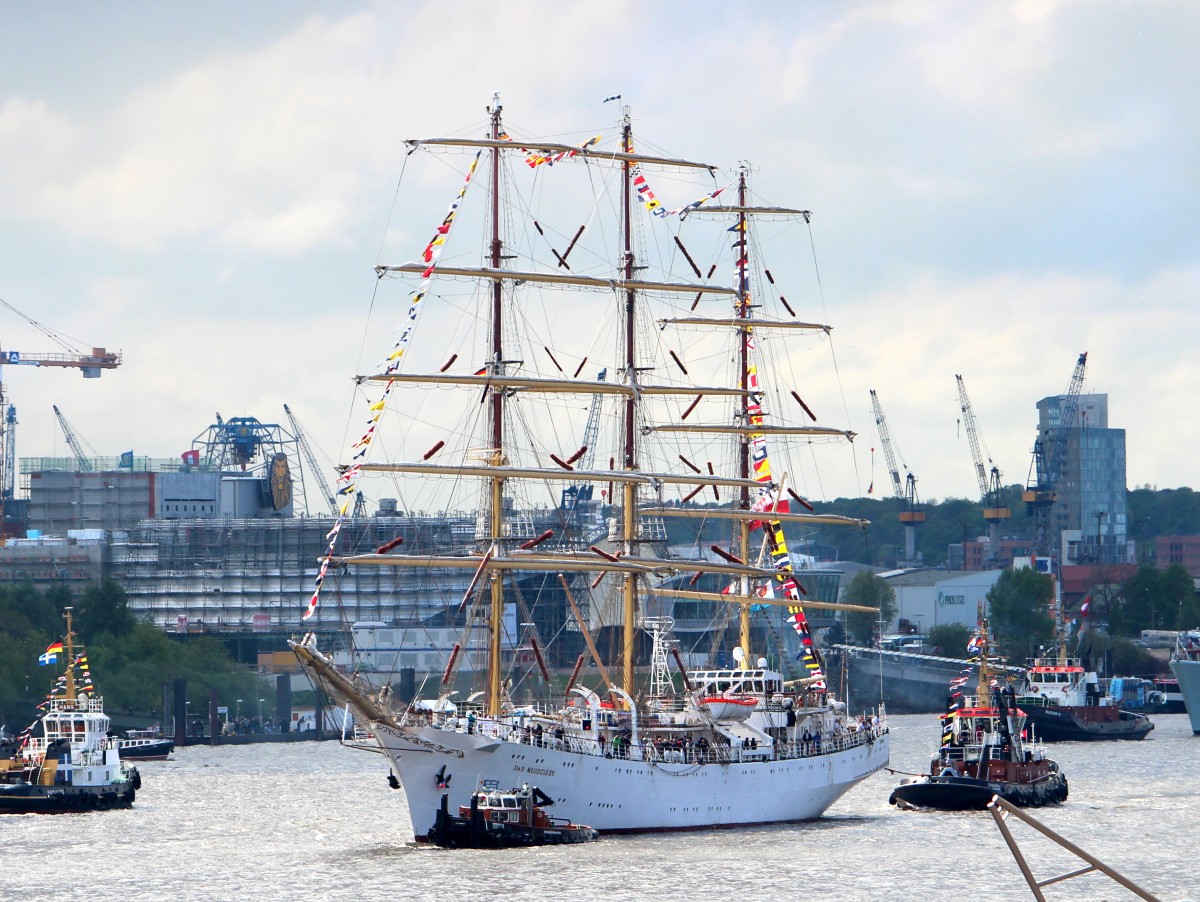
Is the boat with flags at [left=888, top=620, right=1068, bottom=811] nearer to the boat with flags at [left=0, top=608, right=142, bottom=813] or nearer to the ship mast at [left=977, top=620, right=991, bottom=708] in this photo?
the ship mast at [left=977, top=620, right=991, bottom=708]

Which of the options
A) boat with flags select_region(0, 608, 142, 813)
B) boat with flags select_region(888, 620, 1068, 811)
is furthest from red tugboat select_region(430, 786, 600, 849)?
boat with flags select_region(0, 608, 142, 813)

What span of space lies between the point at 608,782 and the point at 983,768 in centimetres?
2372

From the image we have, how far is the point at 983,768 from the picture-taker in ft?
384

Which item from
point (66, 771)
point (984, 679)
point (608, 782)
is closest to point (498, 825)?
point (608, 782)

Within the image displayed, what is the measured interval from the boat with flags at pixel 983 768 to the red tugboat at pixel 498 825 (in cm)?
2545

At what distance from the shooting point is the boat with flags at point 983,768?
115875 mm

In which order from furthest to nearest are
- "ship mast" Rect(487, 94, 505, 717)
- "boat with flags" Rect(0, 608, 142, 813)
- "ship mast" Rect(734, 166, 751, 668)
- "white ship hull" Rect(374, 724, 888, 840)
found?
"ship mast" Rect(734, 166, 751, 668) → "boat with flags" Rect(0, 608, 142, 813) → "ship mast" Rect(487, 94, 505, 717) → "white ship hull" Rect(374, 724, 888, 840)

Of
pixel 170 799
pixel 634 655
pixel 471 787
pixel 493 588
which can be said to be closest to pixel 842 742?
pixel 634 655

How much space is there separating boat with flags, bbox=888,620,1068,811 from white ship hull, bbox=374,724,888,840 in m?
5.81

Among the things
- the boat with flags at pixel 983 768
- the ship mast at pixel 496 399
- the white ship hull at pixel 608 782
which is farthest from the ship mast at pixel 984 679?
the ship mast at pixel 496 399

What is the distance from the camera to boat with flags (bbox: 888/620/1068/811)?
11588cm

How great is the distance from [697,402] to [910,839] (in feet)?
125

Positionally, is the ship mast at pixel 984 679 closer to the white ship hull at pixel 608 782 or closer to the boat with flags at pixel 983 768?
the boat with flags at pixel 983 768

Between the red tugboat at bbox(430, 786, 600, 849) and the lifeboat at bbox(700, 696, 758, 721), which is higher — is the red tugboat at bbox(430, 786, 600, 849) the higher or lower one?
the lower one
